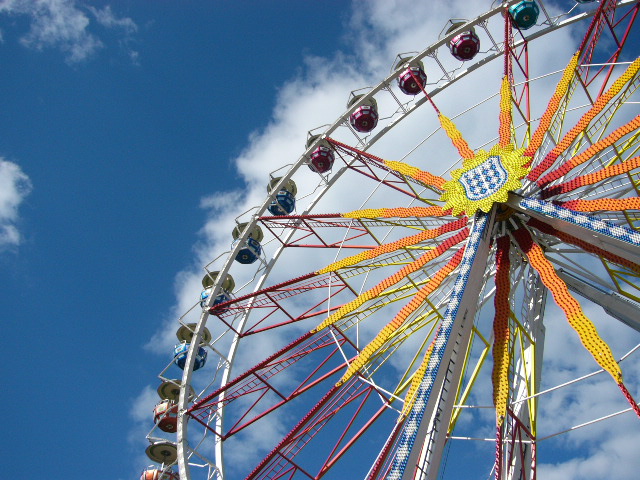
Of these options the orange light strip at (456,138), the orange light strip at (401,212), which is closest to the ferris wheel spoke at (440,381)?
the orange light strip at (401,212)

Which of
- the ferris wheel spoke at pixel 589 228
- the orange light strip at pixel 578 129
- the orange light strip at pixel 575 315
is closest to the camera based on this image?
the orange light strip at pixel 575 315

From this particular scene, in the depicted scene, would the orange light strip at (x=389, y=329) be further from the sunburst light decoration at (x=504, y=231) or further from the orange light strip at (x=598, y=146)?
the orange light strip at (x=598, y=146)

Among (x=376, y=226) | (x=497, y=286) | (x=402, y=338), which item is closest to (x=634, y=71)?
(x=497, y=286)

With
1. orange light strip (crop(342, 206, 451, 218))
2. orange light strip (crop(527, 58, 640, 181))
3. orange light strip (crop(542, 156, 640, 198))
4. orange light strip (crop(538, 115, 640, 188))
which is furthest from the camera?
orange light strip (crop(342, 206, 451, 218))

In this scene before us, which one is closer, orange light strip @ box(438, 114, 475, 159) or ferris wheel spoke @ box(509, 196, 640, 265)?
ferris wheel spoke @ box(509, 196, 640, 265)

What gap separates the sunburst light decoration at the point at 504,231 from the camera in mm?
10398

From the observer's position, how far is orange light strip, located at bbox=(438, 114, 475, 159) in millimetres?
13781

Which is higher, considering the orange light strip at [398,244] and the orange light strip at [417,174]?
the orange light strip at [417,174]

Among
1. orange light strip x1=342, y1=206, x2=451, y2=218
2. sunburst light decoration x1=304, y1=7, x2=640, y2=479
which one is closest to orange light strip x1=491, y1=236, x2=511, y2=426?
sunburst light decoration x1=304, y1=7, x2=640, y2=479

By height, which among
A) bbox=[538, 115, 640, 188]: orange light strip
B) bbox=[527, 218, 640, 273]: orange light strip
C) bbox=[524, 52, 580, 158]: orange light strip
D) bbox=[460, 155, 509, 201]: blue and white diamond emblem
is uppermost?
bbox=[524, 52, 580, 158]: orange light strip

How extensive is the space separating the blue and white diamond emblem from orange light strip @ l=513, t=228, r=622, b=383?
3.82 feet

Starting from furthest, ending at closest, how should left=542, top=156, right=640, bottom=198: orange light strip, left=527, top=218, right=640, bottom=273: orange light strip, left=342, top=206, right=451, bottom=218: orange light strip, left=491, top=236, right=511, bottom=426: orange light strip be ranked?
left=342, top=206, right=451, bottom=218: orange light strip, left=527, top=218, right=640, bottom=273: orange light strip, left=542, top=156, right=640, bottom=198: orange light strip, left=491, top=236, right=511, bottom=426: orange light strip

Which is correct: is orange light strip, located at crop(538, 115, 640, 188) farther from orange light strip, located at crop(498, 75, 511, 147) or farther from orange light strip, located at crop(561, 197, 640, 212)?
orange light strip, located at crop(498, 75, 511, 147)

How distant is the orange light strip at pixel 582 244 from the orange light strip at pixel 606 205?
513mm
